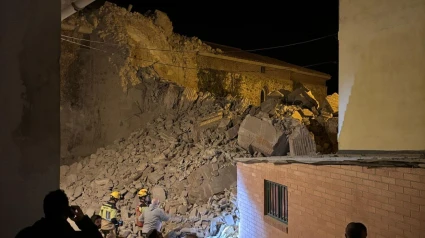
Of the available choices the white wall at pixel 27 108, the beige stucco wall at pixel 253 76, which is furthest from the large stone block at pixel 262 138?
the beige stucco wall at pixel 253 76

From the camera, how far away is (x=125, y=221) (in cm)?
1062

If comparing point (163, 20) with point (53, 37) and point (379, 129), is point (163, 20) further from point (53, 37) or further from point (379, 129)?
point (53, 37)

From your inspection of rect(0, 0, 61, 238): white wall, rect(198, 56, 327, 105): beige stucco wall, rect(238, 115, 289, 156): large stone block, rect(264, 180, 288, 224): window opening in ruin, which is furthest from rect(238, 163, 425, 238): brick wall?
rect(198, 56, 327, 105): beige stucco wall

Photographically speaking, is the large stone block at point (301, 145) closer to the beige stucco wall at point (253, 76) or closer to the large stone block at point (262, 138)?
the large stone block at point (262, 138)

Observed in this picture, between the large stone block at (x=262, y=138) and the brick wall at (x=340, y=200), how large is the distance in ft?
6.53

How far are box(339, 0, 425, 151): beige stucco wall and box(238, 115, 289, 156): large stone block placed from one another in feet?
6.58

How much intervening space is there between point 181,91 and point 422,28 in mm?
11067

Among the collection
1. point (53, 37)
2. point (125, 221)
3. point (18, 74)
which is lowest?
point (125, 221)

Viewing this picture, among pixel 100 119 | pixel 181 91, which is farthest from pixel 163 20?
pixel 100 119

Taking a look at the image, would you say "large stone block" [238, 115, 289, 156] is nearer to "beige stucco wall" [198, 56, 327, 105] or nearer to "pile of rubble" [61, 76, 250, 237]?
"pile of rubble" [61, 76, 250, 237]

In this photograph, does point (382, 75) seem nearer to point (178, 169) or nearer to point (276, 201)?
point (276, 201)

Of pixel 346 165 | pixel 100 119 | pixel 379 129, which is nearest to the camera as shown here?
pixel 346 165

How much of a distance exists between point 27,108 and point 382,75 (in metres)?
7.38

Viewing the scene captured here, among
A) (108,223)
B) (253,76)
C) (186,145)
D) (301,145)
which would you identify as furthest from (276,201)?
(253,76)
